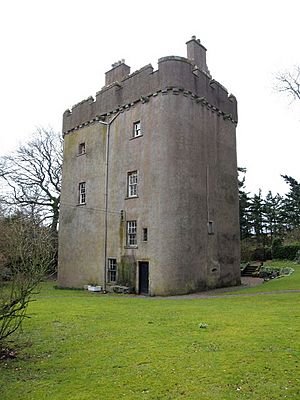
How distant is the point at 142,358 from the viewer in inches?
282

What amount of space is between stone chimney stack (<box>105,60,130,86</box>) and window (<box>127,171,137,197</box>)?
7866mm

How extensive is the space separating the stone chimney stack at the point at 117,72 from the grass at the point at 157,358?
19.9 metres

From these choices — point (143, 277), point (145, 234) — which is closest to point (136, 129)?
point (145, 234)

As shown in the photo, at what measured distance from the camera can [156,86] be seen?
2212 centimetres

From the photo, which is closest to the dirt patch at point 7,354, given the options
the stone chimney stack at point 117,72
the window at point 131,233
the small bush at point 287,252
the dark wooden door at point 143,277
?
the dark wooden door at point 143,277

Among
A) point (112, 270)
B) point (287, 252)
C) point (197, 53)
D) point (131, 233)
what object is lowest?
point (112, 270)

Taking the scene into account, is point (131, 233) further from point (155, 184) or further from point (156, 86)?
point (156, 86)

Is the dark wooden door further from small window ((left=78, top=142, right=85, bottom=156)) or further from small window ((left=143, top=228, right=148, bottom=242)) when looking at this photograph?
small window ((left=78, top=142, right=85, bottom=156))

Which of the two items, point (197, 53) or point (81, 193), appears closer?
point (197, 53)

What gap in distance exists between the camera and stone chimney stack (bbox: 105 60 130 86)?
26719mm

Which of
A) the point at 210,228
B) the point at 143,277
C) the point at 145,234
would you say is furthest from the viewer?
the point at 210,228

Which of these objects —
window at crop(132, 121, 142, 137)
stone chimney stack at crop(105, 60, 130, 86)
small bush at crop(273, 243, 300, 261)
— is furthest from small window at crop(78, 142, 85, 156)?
small bush at crop(273, 243, 300, 261)

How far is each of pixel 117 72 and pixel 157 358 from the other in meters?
23.7

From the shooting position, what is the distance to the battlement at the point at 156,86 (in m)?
21.8
